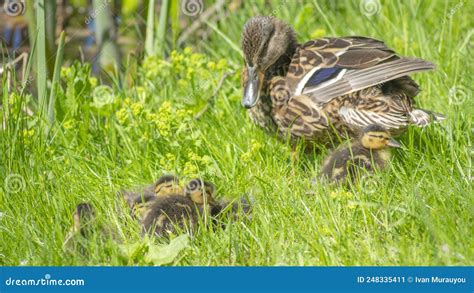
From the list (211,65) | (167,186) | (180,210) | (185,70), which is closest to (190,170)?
(167,186)

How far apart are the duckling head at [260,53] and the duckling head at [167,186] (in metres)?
0.73

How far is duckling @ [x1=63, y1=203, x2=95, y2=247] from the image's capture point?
392cm

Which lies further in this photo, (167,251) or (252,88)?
(252,88)

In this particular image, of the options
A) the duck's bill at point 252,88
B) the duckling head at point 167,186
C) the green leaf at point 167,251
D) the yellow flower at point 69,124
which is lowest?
the green leaf at point 167,251

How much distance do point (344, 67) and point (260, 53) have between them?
497mm

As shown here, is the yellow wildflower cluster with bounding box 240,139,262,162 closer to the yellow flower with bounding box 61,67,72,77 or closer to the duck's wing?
the duck's wing

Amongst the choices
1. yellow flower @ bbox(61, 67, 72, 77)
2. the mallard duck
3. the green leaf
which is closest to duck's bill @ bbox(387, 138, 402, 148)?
the mallard duck

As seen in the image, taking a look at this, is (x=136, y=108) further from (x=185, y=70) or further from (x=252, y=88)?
(x=185, y=70)

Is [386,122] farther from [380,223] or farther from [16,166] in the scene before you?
[16,166]

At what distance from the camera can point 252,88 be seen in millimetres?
4977

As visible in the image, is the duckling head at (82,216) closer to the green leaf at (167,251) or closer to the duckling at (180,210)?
the duckling at (180,210)

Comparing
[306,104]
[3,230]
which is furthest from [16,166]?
[306,104]

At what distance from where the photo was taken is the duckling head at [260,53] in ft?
16.4

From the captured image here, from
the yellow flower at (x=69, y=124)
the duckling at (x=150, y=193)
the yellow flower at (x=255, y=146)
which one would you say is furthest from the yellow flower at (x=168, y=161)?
the yellow flower at (x=69, y=124)
